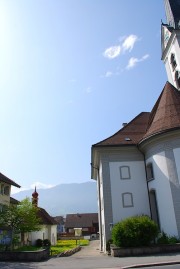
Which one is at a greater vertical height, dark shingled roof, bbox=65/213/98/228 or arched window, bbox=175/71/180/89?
arched window, bbox=175/71/180/89

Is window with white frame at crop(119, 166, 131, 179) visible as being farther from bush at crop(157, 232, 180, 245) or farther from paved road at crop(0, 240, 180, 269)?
paved road at crop(0, 240, 180, 269)

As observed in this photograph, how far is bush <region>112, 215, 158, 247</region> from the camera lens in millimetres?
18672

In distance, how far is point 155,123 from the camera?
25.3 m

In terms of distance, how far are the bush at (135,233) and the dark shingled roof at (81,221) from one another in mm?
68843

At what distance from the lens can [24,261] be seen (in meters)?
18.8

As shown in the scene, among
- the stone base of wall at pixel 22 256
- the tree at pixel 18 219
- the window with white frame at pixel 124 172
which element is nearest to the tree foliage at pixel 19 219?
the tree at pixel 18 219

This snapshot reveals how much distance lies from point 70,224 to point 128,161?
6670 centimetres

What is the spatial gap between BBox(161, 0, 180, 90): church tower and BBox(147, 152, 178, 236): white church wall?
44.3 feet

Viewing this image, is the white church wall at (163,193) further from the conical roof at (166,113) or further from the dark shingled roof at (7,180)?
the dark shingled roof at (7,180)

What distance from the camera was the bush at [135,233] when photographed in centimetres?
1867

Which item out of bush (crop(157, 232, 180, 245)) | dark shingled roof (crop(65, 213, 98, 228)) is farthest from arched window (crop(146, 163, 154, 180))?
dark shingled roof (crop(65, 213, 98, 228))

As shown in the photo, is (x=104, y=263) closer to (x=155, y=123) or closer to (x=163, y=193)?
(x=163, y=193)

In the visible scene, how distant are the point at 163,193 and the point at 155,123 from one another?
6.61 meters

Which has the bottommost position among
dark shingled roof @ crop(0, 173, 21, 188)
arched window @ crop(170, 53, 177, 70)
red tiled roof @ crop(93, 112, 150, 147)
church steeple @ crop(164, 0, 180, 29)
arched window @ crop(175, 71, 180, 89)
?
dark shingled roof @ crop(0, 173, 21, 188)
